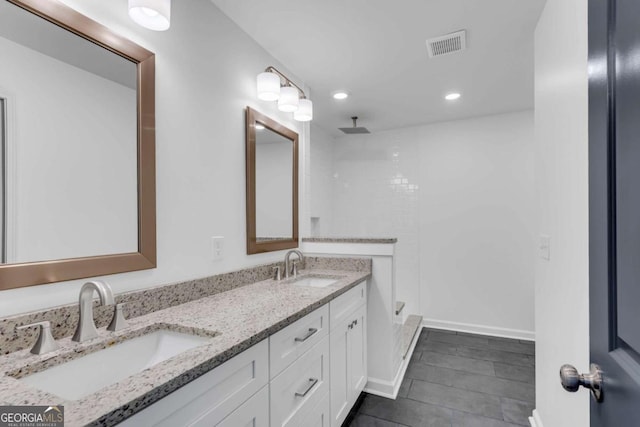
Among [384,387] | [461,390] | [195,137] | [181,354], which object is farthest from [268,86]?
[461,390]

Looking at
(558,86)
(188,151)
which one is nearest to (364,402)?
(188,151)

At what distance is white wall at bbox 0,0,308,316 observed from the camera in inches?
52.7

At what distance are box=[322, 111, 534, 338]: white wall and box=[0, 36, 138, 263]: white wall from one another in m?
3.20

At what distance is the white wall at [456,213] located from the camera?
3428 mm

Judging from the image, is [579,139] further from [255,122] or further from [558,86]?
[255,122]

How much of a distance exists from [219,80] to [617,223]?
179cm

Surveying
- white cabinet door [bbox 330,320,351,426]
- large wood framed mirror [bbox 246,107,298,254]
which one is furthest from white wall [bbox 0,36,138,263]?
white cabinet door [bbox 330,320,351,426]

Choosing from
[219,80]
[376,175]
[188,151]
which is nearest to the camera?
[188,151]

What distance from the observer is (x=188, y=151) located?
155 centimetres

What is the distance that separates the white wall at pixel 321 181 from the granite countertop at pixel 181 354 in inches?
80.7

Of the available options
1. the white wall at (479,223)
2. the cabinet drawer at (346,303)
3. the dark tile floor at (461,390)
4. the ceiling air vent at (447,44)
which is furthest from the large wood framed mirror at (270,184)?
the white wall at (479,223)

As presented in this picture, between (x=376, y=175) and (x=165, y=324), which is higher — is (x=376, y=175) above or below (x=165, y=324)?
above

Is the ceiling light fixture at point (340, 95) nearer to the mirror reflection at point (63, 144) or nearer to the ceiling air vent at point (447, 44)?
the ceiling air vent at point (447, 44)

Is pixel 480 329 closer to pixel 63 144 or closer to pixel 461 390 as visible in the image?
pixel 461 390
